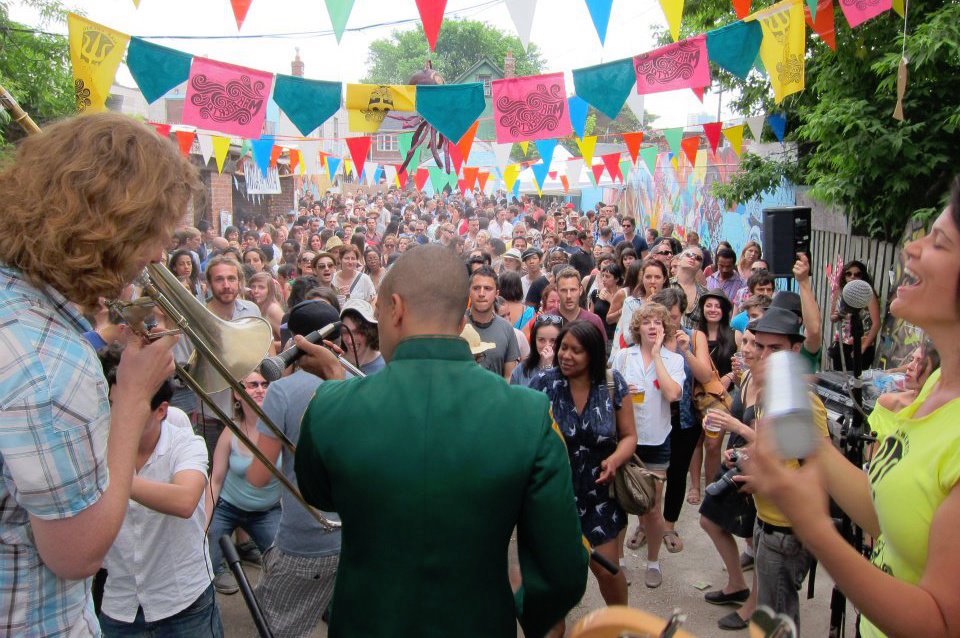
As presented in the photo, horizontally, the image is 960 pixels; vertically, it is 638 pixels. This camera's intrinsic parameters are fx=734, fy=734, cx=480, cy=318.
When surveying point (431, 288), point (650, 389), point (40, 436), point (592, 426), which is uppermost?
point (431, 288)

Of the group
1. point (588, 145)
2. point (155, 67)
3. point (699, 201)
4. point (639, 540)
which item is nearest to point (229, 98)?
point (155, 67)

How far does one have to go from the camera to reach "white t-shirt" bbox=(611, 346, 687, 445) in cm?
477

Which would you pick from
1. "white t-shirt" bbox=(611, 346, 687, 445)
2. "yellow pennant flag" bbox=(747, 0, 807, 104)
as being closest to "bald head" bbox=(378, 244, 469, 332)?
"white t-shirt" bbox=(611, 346, 687, 445)

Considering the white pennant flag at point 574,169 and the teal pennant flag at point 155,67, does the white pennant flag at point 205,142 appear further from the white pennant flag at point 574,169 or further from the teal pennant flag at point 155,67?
the white pennant flag at point 574,169

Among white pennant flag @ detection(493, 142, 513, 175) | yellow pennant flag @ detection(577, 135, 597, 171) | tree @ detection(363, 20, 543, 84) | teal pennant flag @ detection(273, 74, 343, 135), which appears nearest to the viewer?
teal pennant flag @ detection(273, 74, 343, 135)

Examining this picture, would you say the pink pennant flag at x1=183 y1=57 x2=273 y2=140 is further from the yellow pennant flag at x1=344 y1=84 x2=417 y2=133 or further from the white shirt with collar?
the white shirt with collar

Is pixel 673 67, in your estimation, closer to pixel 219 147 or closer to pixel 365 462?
pixel 365 462

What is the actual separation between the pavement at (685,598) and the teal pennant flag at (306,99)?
4.51 m

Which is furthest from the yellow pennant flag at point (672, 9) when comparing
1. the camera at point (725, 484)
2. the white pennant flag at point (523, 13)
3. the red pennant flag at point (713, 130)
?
the red pennant flag at point (713, 130)

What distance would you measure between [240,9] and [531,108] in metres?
3.35

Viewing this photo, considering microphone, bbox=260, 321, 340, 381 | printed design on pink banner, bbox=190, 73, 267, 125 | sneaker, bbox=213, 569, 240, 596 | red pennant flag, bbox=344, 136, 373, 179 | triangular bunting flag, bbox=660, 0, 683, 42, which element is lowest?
sneaker, bbox=213, 569, 240, 596

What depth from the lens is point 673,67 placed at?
6891 mm

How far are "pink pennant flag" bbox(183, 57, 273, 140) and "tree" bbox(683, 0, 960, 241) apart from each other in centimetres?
568

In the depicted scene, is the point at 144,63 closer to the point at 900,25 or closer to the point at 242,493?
the point at 242,493
